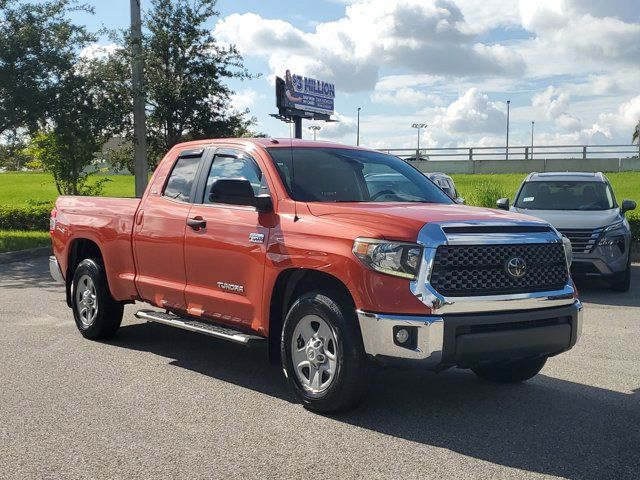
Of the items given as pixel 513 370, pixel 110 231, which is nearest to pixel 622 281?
pixel 513 370

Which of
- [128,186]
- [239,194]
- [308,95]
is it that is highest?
[308,95]

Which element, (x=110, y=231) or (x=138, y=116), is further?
(x=138, y=116)

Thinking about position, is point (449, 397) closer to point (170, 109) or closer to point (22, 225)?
point (170, 109)

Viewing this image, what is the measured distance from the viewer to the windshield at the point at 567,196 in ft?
42.4

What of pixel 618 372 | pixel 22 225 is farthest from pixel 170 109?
pixel 618 372

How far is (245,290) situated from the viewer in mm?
5980

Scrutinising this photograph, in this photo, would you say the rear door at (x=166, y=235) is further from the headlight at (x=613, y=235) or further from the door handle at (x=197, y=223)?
the headlight at (x=613, y=235)

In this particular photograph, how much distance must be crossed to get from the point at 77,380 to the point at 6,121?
12042mm

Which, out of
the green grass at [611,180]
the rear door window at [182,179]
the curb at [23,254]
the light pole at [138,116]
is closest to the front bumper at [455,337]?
the rear door window at [182,179]

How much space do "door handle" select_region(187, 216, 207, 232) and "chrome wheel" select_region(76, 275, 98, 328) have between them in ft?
6.01

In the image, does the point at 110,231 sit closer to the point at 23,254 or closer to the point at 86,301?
the point at 86,301

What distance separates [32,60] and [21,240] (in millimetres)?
3981

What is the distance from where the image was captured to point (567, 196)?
13.2 metres

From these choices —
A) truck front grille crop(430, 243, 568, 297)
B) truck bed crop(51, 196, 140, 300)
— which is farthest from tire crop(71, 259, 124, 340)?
truck front grille crop(430, 243, 568, 297)
